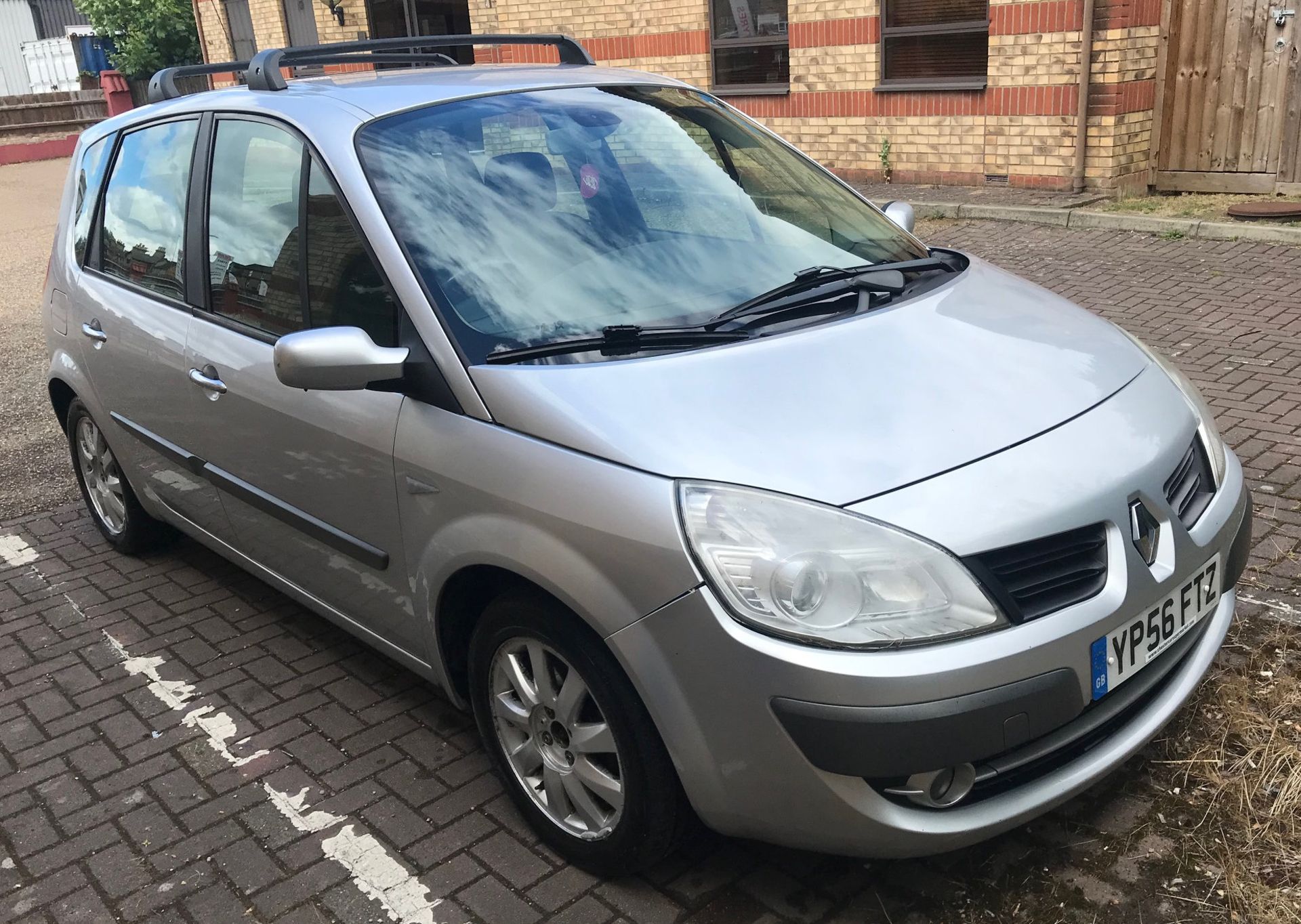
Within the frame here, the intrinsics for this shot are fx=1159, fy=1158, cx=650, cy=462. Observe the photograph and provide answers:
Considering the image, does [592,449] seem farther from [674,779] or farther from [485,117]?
[485,117]

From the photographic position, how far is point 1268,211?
864 centimetres

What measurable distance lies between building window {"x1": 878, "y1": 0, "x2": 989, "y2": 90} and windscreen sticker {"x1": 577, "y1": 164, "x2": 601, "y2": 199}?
8.23m

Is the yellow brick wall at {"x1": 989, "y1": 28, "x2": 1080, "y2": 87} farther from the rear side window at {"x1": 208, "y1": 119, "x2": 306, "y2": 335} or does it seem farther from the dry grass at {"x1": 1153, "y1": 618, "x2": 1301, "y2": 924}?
the rear side window at {"x1": 208, "y1": 119, "x2": 306, "y2": 335}

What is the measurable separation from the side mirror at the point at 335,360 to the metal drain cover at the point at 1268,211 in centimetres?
800

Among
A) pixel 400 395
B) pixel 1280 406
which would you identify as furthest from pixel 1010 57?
pixel 400 395

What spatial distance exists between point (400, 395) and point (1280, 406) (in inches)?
165

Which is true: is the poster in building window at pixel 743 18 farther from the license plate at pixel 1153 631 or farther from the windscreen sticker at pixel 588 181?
the license plate at pixel 1153 631

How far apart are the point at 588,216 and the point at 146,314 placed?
181 cm

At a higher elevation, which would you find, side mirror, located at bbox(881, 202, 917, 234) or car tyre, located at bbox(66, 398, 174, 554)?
side mirror, located at bbox(881, 202, 917, 234)

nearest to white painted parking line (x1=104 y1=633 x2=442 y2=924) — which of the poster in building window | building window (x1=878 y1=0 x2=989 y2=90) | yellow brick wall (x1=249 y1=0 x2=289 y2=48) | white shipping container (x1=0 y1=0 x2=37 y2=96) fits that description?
building window (x1=878 y1=0 x2=989 y2=90)

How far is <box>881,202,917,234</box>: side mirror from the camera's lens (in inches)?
154

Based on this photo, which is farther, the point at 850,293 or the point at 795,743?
the point at 850,293

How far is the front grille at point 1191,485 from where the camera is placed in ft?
8.48

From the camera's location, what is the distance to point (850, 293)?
9.82 ft
